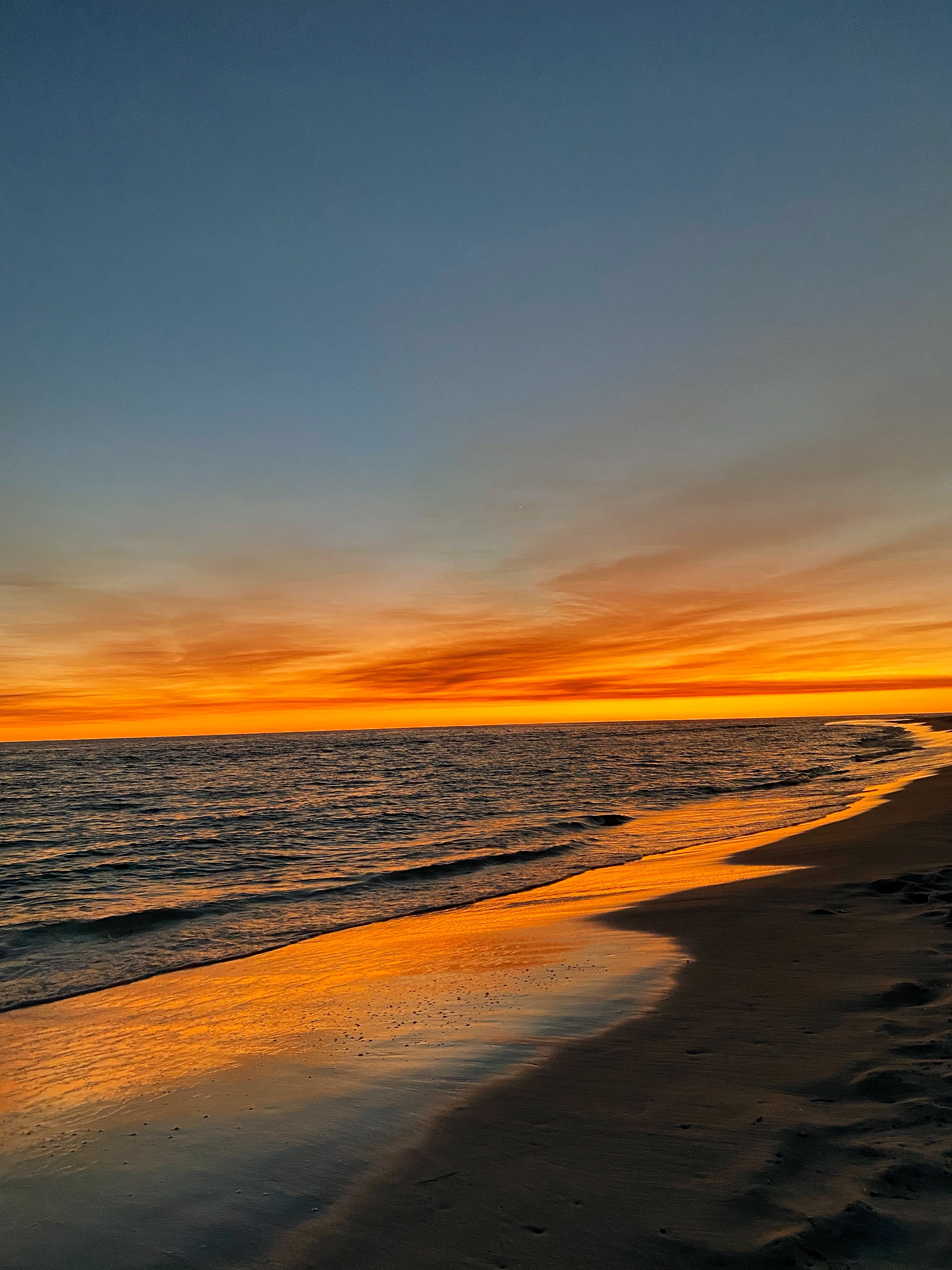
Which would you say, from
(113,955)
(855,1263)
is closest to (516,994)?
(855,1263)

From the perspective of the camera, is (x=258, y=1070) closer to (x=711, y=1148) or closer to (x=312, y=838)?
(x=711, y=1148)

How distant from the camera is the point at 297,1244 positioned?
158 inches

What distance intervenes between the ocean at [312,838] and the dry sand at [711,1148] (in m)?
7.07

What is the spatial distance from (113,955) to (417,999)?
5.92 meters

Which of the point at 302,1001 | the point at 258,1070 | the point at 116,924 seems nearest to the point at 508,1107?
the point at 258,1070

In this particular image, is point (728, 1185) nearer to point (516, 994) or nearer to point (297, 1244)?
point (297, 1244)

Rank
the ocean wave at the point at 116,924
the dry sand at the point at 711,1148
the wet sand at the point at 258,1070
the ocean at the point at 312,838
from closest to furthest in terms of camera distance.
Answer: the dry sand at the point at 711,1148 < the wet sand at the point at 258,1070 < the ocean at the point at 312,838 < the ocean wave at the point at 116,924

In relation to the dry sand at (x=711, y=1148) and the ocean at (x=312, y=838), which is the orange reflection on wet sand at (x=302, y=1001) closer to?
the ocean at (x=312, y=838)

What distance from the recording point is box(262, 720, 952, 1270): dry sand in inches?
146

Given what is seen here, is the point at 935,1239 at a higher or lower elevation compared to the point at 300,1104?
higher

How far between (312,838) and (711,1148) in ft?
66.6

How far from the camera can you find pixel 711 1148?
455cm

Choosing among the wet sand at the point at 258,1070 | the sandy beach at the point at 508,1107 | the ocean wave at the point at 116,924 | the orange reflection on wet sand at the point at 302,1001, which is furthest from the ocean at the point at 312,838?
the sandy beach at the point at 508,1107

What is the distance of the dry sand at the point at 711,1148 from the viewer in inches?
146
